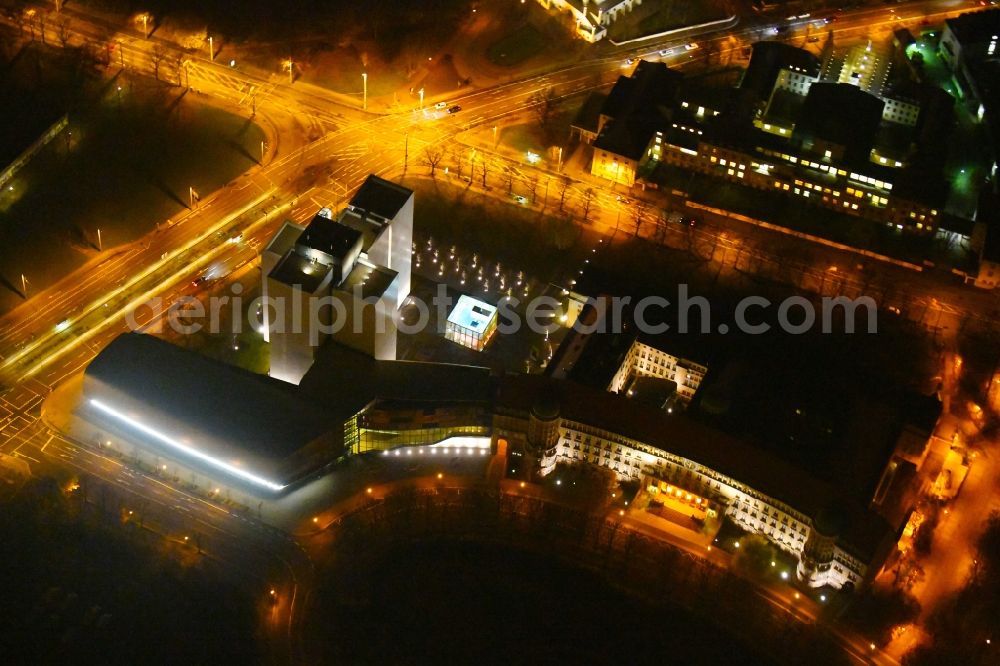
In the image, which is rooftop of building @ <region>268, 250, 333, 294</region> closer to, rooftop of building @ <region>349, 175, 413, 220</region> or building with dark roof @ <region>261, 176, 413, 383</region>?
building with dark roof @ <region>261, 176, 413, 383</region>

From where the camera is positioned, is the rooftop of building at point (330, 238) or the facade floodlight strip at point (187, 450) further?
the rooftop of building at point (330, 238)

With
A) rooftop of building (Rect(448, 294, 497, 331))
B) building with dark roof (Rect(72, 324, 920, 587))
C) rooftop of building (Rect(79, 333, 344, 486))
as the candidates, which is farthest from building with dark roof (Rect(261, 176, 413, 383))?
rooftop of building (Rect(448, 294, 497, 331))

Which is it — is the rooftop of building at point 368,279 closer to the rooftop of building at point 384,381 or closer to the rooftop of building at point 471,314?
the rooftop of building at point 384,381

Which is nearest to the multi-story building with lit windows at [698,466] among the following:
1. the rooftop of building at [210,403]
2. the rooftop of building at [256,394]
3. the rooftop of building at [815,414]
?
the rooftop of building at [815,414]

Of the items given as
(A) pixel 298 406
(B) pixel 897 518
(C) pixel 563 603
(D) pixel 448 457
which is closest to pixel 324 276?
(A) pixel 298 406

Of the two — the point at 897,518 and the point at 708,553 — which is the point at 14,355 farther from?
the point at 897,518

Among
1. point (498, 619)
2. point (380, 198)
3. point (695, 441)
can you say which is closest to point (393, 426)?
point (498, 619)
